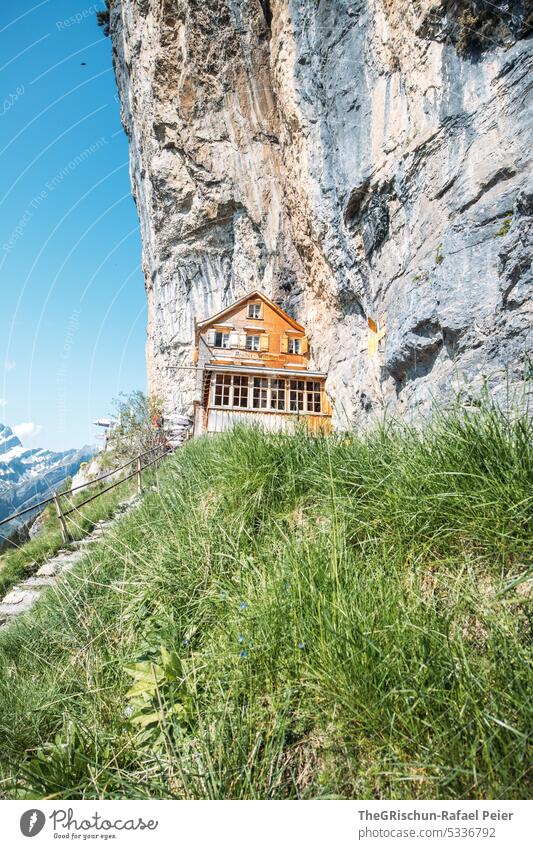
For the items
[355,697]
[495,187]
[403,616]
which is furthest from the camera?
[495,187]

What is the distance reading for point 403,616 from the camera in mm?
1488

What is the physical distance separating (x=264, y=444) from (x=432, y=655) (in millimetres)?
2322

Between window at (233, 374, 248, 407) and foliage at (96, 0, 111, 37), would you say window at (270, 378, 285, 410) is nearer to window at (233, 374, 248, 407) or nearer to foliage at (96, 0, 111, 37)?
window at (233, 374, 248, 407)

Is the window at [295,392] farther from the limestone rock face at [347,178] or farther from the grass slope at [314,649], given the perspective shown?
the grass slope at [314,649]

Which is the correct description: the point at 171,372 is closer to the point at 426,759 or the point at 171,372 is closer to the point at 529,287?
the point at 529,287

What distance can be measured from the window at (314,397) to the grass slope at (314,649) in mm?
14101

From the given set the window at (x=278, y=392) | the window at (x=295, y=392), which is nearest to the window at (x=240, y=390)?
the window at (x=278, y=392)

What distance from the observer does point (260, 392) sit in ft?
54.1

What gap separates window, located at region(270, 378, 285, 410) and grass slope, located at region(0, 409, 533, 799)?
14.0 metres

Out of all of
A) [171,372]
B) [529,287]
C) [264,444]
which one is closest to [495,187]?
[529,287]

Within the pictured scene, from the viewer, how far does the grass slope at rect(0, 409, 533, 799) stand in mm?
1205

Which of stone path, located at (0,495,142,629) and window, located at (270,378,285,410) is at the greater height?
window, located at (270,378,285,410)

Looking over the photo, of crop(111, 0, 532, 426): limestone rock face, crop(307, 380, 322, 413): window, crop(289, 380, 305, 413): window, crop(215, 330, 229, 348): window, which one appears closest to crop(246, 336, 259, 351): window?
crop(215, 330, 229, 348): window
